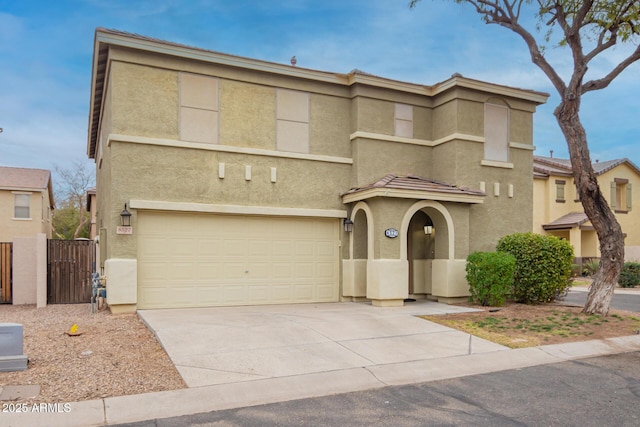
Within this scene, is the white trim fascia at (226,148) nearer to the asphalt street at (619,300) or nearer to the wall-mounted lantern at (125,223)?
the wall-mounted lantern at (125,223)

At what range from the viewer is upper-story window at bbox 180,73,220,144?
12242 millimetres

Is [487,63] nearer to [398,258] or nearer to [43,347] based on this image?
[398,258]

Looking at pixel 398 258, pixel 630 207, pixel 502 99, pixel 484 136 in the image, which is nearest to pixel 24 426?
pixel 398 258

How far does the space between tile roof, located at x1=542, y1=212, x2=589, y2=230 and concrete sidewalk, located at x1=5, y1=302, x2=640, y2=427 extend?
1964cm

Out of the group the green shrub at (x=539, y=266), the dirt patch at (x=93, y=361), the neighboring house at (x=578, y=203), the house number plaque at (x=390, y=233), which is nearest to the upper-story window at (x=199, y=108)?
the dirt patch at (x=93, y=361)

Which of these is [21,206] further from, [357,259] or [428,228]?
[428,228]

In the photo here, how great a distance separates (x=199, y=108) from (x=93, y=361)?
7.06m

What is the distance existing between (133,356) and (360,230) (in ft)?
25.4

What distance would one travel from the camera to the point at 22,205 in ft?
90.0

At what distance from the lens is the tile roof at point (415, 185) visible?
41.7 feet

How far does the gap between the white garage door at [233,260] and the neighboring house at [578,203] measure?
1946 cm

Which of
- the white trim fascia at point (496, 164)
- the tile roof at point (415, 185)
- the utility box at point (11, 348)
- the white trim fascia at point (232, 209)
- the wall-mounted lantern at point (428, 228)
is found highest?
the white trim fascia at point (496, 164)

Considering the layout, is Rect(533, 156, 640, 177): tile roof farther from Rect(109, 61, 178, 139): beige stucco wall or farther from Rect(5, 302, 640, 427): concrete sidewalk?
Rect(109, 61, 178, 139): beige stucco wall

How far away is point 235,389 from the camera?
6.27 meters
